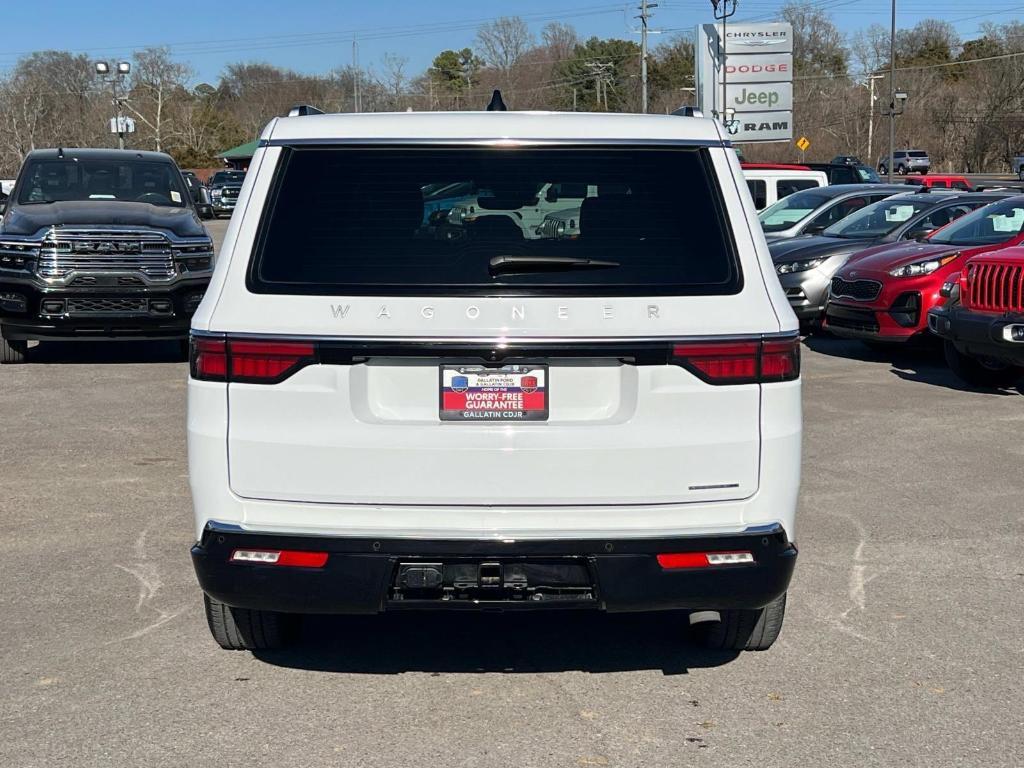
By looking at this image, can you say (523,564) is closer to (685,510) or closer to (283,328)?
(685,510)

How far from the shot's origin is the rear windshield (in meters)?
4.05

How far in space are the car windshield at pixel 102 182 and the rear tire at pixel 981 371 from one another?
777 cm

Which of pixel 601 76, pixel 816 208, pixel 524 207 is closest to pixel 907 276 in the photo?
pixel 816 208

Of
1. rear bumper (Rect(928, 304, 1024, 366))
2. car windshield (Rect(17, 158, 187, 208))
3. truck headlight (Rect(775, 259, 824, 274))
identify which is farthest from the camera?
truck headlight (Rect(775, 259, 824, 274))

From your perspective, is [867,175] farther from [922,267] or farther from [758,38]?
[922,267]

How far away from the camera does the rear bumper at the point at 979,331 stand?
408 inches

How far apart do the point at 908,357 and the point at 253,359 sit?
1108 centimetres

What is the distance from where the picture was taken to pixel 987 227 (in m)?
13.6

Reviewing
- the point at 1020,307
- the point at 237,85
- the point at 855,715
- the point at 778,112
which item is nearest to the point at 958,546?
the point at 855,715

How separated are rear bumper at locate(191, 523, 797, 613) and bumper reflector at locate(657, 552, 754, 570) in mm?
16

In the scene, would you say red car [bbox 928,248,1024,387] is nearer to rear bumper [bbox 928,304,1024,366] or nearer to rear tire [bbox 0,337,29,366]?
rear bumper [bbox 928,304,1024,366]

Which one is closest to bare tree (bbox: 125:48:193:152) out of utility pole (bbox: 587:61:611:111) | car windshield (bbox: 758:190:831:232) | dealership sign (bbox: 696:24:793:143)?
utility pole (bbox: 587:61:611:111)

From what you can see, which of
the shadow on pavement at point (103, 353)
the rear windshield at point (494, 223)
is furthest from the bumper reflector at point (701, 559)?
the shadow on pavement at point (103, 353)

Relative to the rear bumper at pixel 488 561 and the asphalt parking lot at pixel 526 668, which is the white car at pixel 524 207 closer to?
the rear bumper at pixel 488 561
